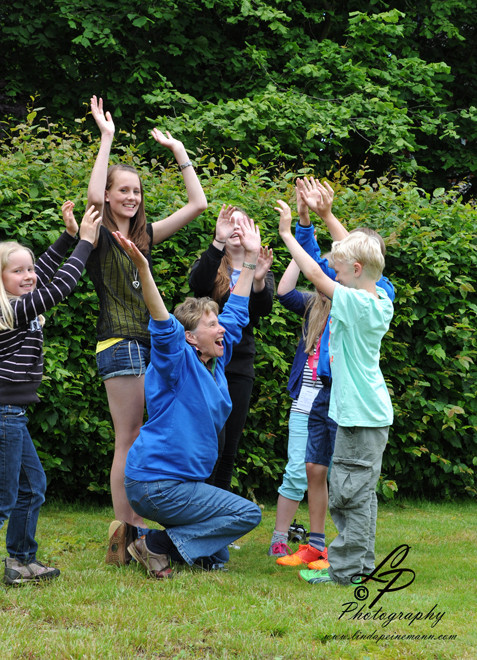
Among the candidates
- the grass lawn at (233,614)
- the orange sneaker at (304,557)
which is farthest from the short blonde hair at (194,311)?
the orange sneaker at (304,557)

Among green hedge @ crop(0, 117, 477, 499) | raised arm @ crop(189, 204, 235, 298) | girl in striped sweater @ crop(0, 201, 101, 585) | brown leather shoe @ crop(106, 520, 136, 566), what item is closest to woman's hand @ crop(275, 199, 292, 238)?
raised arm @ crop(189, 204, 235, 298)

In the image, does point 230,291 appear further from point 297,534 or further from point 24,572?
point 24,572

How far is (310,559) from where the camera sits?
4652 mm

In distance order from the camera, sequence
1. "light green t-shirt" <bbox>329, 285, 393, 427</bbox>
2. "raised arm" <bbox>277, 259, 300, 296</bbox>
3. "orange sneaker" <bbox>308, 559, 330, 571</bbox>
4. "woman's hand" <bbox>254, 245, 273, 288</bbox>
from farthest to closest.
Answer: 1. "raised arm" <bbox>277, 259, 300, 296</bbox>
2. "woman's hand" <bbox>254, 245, 273, 288</bbox>
3. "orange sneaker" <bbox>308, 559, 330, 571</bbox>
4. "light green t-shirt" <bbox>329, 285, 393, 427</bbox>

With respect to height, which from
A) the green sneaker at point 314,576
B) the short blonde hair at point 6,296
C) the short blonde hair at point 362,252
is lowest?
the green sneaker at point 314,576

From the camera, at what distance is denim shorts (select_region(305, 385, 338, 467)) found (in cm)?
463

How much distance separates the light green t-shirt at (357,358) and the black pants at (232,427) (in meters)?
0.91

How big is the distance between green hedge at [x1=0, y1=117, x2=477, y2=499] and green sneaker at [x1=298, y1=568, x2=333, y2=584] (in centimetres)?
198

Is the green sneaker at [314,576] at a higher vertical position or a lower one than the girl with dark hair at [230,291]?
lower

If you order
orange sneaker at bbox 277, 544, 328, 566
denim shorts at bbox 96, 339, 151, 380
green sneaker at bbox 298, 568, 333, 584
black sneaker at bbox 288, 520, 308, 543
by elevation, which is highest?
denim shorts at bbox 96, 339, 151, 380

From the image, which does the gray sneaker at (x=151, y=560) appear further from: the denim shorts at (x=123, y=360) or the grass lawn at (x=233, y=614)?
the denim shorts at (x=123, y=360)

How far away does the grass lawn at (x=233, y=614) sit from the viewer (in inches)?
118

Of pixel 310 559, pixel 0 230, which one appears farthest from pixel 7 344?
pixel 310 559

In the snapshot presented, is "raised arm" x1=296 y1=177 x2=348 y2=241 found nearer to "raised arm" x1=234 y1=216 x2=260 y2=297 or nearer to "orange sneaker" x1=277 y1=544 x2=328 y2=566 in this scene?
"raised arm" x1=234 y1=216 x2=260 y2=297
